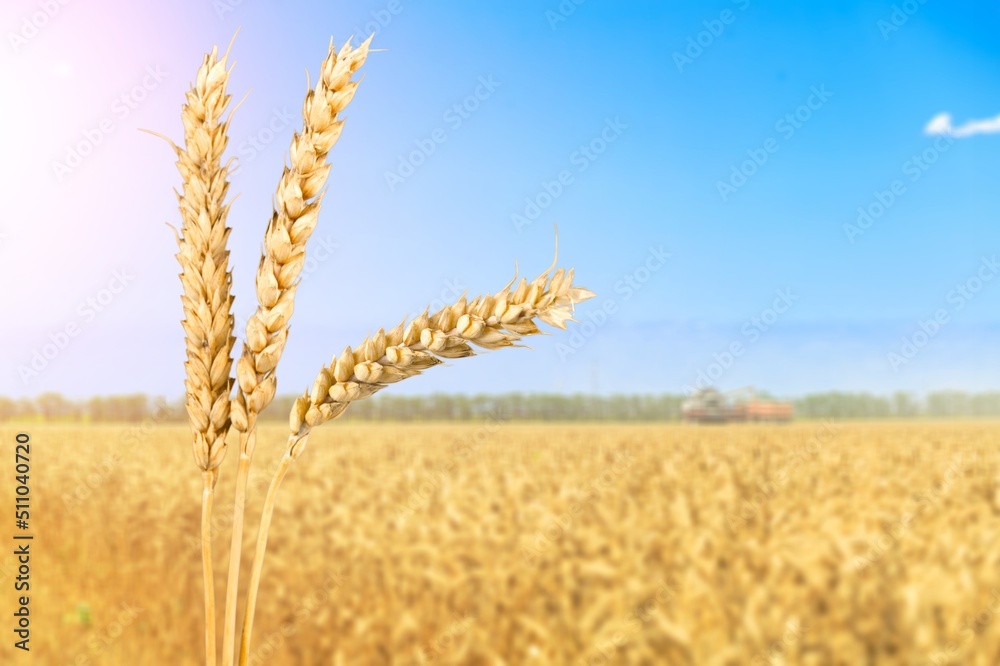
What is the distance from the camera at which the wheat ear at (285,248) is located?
121 cm

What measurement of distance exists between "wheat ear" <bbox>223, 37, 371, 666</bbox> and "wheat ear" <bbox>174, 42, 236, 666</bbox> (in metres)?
0.05

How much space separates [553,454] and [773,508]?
264 centimetres

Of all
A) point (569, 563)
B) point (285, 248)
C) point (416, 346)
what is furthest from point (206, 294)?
point (569, 563)

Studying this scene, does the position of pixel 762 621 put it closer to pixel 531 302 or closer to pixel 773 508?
pixel 773 508

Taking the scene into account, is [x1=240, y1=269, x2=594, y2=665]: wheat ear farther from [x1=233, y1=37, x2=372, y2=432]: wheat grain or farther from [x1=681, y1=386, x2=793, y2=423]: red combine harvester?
[x1=681, y1=386, x2=793, y2=423]: red combine harvester

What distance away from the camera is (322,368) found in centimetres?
122

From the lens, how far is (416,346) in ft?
4.05

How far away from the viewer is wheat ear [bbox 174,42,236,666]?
48.8 inches

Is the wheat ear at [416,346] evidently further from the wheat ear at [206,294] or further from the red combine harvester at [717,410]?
the red combine harvester at [717,410]

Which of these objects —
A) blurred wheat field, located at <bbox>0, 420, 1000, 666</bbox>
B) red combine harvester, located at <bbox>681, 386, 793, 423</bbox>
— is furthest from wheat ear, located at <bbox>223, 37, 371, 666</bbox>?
red combine harvester, located at <bbox>681, 386, 793, 423</bbox>

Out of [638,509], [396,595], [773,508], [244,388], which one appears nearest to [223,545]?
[396,595]

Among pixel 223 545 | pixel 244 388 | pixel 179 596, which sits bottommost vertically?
pixel 179 596

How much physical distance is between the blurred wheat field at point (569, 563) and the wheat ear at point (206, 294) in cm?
323

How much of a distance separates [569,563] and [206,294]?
3714 millimetres
